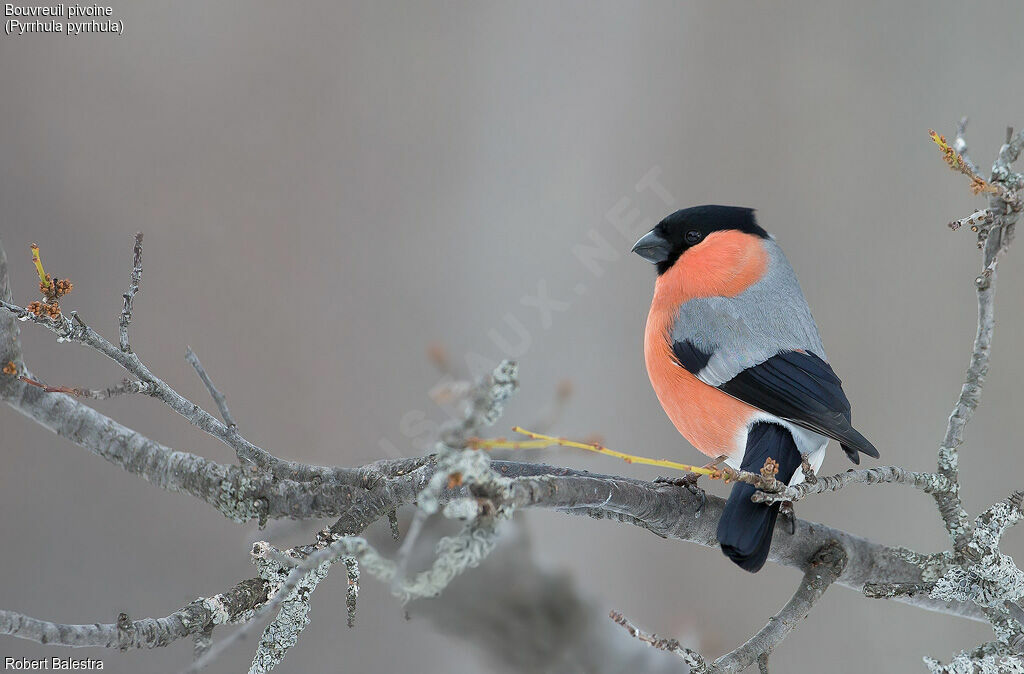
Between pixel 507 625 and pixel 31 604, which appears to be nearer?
pixel 507 625

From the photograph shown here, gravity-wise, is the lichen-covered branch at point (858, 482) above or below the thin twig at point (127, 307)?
below

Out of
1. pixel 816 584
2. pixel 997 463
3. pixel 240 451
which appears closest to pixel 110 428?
pixel 240 451

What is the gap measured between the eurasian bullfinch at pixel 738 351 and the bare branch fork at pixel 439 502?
0.24 ft

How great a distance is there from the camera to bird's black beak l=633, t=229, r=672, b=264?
969 mm

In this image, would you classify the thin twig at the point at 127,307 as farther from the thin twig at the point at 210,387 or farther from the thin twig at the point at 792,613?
the thin twig at the point at 792,613

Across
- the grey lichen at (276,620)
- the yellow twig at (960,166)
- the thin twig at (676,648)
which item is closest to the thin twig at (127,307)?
the grey lichen at (276,620)

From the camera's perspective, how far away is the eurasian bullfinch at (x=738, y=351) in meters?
0.75

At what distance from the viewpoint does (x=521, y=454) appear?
0.73m

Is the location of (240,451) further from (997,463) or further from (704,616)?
(997,463)

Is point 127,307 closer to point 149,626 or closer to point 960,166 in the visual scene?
point 149,626

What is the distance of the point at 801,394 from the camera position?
742 millimetres

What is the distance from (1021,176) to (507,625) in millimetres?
584

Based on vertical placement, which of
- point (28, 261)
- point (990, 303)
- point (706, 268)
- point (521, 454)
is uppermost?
point (28, 261)

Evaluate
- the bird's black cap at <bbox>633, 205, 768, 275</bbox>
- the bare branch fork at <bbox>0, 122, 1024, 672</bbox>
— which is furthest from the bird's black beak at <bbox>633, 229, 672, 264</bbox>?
the bare branch fork at <bbox>0, 122, 1024, 672</bbox>
